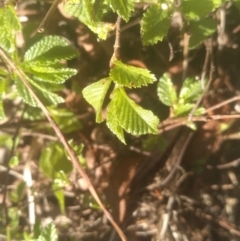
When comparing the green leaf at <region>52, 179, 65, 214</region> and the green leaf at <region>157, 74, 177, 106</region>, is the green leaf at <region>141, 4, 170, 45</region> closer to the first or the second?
the green leaf at <region>157, 74, 177, 106</region>

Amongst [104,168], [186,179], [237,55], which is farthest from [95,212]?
[237,55]

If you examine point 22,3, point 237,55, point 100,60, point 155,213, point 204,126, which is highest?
point 22,3

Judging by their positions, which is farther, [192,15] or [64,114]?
[64,114]

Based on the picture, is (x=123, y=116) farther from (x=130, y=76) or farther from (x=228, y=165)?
(x=228, y=165)

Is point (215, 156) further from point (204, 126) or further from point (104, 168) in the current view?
point (104, 168)

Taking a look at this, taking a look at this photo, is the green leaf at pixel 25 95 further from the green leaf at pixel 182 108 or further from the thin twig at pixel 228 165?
the thin twig at pixel 228 165

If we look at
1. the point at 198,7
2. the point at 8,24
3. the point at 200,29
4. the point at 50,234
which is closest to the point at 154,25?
the point at 198,7
